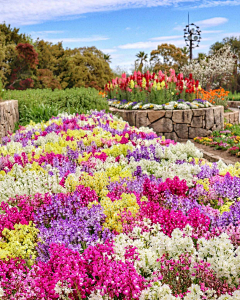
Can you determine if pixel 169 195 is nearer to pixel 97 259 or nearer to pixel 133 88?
pixel 97 259

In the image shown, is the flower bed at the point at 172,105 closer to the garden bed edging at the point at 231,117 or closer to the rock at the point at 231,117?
the garden bed edging at the point at 231,117

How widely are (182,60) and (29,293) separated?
36.2 m

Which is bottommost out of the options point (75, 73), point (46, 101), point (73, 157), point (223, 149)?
point (223, 149)

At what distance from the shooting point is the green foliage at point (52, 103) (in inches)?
355

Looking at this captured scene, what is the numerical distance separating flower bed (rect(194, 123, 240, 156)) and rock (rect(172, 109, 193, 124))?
718 millimetres

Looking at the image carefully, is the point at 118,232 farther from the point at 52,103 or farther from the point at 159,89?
the point at 159,89

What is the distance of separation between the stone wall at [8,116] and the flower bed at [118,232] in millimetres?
4208

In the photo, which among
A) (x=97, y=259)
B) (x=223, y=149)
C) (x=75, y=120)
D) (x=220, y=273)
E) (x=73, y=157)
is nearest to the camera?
(x=220, y=273)

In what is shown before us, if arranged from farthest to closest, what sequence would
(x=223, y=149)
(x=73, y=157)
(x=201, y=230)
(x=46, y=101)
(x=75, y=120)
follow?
(x=46, y=101) → (x=223, y=149) → (x=75, y=120) → (x=73, y=157) → (x=201, y=230)

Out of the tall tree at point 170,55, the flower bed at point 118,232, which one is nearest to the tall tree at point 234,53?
the tall tree at point 170,55

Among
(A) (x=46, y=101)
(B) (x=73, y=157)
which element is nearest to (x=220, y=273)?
(B) (x=73, y=157)

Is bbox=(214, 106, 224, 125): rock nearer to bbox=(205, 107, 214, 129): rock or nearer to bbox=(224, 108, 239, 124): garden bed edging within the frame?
bbox=(205, 107, 214, 129): rock

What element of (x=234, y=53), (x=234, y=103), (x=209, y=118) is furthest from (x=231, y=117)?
(x=234, y=53)

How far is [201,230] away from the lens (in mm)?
2316
